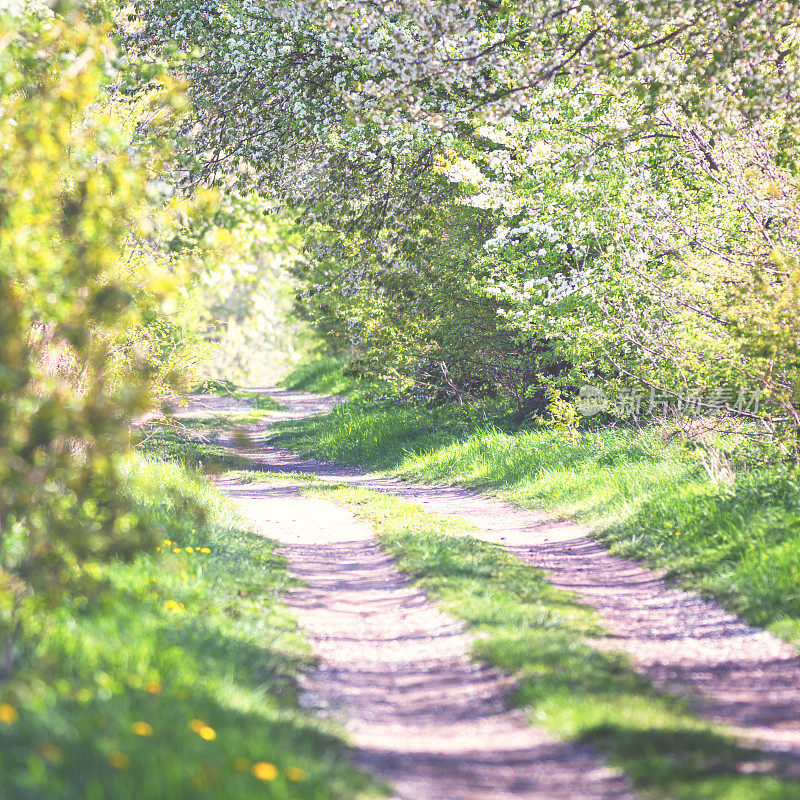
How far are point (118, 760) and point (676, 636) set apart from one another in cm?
458

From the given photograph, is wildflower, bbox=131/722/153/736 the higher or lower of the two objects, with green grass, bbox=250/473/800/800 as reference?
higher

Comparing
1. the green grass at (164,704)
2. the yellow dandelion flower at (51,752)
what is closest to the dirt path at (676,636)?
the green grass at (164,704)

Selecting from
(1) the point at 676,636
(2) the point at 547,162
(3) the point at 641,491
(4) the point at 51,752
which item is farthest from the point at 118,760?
(2) the point at 547,162

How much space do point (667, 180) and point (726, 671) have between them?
889 centimetres

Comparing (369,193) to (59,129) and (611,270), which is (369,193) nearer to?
(611,270)

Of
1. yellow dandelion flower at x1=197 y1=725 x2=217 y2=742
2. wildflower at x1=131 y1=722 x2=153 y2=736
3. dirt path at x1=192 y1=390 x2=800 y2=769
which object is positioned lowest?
dirt path at x1=192 y1=390 x2=800 y2=769

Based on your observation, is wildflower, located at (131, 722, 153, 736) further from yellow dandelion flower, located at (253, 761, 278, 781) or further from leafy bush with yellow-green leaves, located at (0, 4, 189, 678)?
leafy bush with yellow-green leaves, located at (0, 4, 189, 678)

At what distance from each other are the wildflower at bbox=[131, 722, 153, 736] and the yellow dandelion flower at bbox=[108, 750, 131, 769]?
0.71ft

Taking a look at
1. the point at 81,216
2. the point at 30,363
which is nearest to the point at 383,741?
the point at 30,363

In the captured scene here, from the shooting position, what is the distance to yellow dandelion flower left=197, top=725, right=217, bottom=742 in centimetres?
351

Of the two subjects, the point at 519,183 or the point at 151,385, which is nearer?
the point at 151,385

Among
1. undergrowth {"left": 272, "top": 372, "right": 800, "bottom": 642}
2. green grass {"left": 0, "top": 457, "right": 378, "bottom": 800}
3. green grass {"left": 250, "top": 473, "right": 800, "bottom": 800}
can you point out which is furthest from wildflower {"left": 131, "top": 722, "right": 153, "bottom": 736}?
undergrowth {"left": 272, "top": 372, "right": 800, "bottom": 642}

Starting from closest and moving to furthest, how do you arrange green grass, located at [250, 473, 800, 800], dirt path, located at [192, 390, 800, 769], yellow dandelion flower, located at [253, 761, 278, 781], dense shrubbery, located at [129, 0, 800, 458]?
1. yellow dandelion flower, located at [253, 761, 278, 781]
2. green grass, located at [250, 473, 800, 800]
3. dirt path, located at [192, 390, 800, 769]
4. dense shrubbery, located at [129, 0, 800, 458]

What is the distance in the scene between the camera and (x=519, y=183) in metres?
13.5
